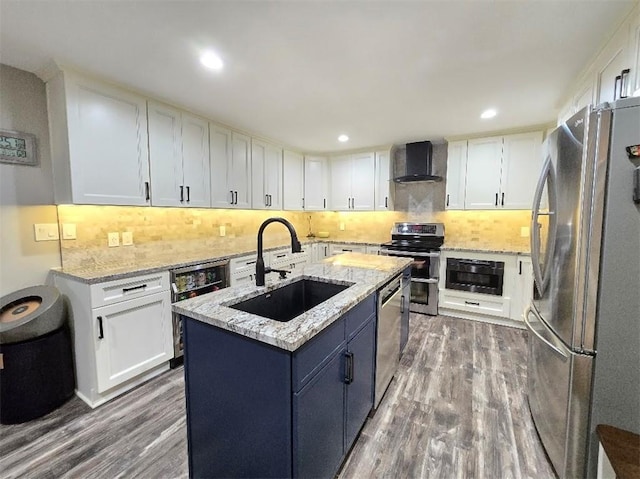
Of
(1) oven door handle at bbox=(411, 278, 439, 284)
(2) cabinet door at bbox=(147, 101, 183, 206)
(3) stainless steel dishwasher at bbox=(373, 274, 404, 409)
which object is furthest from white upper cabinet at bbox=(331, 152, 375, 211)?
(2) cabinet door at bbox=(147, 101, 183, 206)

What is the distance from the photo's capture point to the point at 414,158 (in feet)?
12.7

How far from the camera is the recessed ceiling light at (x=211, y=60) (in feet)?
5.79

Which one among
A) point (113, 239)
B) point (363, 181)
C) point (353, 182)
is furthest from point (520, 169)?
point (113, 239)

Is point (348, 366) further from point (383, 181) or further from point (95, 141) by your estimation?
point (383, 181)

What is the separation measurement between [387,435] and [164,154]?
2.88 m

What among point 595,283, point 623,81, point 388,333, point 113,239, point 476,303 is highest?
point 623,81

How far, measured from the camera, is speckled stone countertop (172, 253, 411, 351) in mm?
977

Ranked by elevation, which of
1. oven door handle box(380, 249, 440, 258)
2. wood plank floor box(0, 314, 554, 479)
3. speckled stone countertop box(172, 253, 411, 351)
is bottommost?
wood plank floor box(0, 314, 554, 479)

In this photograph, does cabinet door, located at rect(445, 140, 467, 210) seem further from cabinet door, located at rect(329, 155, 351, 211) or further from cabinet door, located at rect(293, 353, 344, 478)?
cabinet door, located at rect(293, 353, 344, 478)

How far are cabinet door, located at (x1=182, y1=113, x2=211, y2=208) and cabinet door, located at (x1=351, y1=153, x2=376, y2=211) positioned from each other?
7.59ft

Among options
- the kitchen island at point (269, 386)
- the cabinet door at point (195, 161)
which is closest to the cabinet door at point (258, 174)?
the cabinet door at point (195, 161)


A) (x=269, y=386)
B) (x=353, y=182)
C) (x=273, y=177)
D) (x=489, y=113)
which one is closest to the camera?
(x=269, y=386)

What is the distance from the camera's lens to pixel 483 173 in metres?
3.51

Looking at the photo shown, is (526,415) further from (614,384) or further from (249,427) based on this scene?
(249,427)
